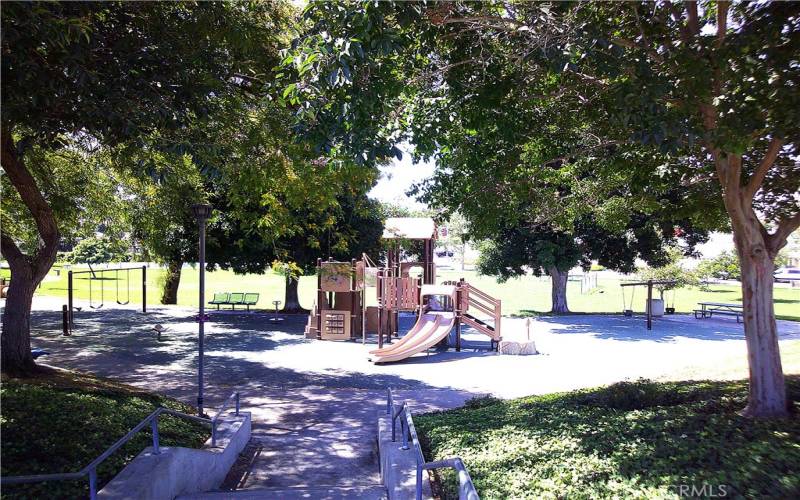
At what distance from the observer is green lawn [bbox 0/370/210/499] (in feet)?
17.1

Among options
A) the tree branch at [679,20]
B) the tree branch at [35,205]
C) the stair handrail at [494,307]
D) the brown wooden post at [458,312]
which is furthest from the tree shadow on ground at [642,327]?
the tree branch at [35,205]

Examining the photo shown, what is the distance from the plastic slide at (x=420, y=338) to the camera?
54.5ft

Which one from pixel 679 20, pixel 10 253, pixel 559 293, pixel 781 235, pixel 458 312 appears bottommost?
pixel 458 312

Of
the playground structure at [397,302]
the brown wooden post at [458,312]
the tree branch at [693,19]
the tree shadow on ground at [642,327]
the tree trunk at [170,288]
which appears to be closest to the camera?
the tree branch at [693,19]

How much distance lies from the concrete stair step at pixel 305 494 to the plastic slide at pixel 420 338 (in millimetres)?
10267

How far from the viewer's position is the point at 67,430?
6328 millimetres

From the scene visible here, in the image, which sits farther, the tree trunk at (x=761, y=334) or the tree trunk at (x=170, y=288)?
the tree trunk at (x=170, y=288)

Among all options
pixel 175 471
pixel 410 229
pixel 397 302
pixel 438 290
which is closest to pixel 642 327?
pixel 438 290

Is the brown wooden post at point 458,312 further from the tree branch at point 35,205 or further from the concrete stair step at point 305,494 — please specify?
the concrete stair step at point 305,494

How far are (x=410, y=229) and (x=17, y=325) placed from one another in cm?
1367

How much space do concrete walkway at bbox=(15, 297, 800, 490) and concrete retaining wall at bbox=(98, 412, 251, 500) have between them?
379mm

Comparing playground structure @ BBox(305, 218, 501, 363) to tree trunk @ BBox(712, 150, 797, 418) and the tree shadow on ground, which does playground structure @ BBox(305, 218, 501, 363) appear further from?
tree trunk @ BBox(712, 150, 797, 418)

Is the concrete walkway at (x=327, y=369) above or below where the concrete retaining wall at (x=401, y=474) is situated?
below

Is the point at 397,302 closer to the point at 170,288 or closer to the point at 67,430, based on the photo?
the point at 67,430
